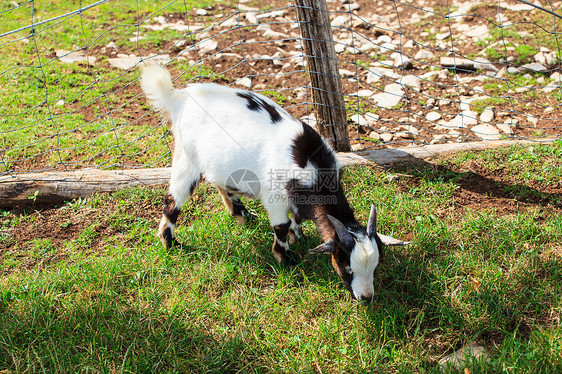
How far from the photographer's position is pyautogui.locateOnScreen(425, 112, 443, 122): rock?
491 cm

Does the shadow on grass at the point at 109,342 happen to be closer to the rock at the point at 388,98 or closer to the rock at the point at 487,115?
the rock at the point at 388,98

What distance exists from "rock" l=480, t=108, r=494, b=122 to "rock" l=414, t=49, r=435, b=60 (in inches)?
51.3

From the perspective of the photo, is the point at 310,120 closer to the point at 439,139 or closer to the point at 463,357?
the point at 439,139

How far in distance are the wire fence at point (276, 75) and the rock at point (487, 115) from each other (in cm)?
2

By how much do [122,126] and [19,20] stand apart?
3.69m

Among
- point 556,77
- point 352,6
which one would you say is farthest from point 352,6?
point 556,77

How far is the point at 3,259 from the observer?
11.4ft

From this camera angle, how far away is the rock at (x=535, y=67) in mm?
5438

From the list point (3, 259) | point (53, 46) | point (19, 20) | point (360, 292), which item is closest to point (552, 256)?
point (360, 292)

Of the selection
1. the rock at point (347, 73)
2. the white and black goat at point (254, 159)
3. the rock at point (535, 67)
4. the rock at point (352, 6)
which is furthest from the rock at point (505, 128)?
the rock at point (352, 6)

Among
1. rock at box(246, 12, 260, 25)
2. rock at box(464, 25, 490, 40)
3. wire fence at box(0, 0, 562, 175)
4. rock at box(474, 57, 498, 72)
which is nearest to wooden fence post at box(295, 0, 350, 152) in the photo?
wire fence at box(0, 0, 562, 175)

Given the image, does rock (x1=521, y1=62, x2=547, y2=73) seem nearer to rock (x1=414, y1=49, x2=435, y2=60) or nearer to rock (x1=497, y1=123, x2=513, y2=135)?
rock (x1=414, y1=49, x2=435, y2=60)

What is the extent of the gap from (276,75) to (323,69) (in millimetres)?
522

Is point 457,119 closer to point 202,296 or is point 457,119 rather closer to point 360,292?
point 360,292
